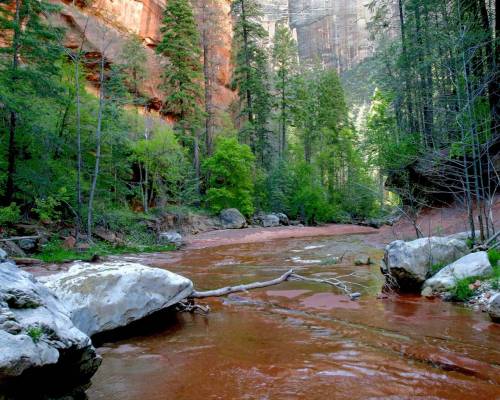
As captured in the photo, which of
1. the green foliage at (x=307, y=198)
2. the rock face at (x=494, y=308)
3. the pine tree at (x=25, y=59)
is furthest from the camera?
the green foliage at (x=307, y=198)

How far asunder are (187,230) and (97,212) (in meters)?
7.10

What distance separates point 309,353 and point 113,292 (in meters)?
2.73

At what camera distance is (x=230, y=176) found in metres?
29.4

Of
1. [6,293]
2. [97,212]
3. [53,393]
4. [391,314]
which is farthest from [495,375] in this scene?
[97,212]

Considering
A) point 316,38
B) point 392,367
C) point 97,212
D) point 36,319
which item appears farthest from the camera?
point 316,38

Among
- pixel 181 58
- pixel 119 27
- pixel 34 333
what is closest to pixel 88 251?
pixel 34 333

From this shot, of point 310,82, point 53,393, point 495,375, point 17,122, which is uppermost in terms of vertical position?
point 310,82

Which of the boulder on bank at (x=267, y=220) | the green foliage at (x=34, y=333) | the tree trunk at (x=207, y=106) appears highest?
the tree trunk at (x=207, y=106)

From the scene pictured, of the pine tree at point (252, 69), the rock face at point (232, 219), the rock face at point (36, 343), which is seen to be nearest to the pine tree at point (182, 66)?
the rock face at point (232, 219)

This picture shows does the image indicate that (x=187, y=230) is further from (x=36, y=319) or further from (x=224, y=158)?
(x=36, y=319)

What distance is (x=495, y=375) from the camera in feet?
12.8

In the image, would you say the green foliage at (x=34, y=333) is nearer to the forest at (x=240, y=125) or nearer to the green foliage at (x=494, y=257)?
the green foliage at (x=494, y=257)

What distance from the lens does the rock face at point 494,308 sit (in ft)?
18.4

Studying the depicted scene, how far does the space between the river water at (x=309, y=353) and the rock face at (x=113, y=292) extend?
0.33 m
